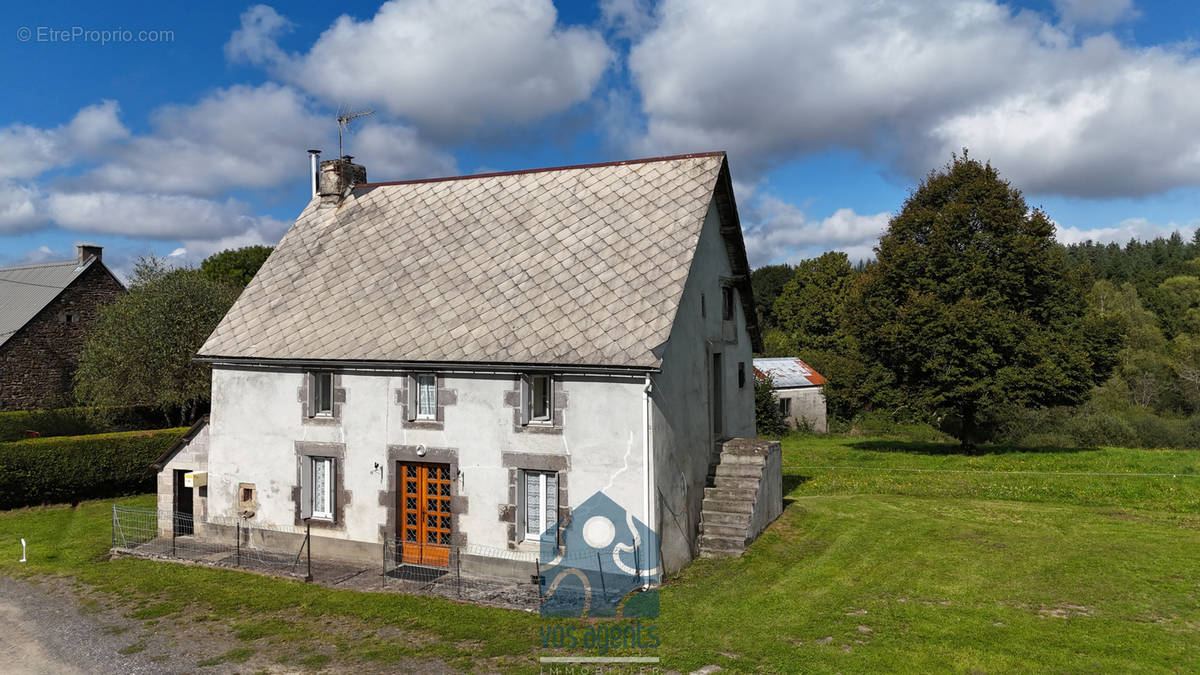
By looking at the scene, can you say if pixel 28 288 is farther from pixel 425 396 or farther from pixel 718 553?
pixel 718 553

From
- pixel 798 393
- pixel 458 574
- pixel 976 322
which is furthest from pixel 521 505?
pixel 798 393

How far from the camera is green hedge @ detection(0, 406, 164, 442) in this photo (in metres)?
32.3

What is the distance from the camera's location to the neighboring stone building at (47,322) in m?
36.0

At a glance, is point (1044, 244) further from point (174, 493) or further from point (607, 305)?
point (174, 493)

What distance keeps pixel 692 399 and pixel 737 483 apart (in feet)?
8.71

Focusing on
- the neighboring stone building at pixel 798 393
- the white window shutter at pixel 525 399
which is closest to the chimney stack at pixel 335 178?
the white window shutter at pixel 525 399

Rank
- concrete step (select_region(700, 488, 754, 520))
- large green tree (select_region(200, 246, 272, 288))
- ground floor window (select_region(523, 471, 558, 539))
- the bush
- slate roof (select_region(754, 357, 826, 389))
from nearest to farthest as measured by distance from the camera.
Answer: ground floor window (select_region(523, 471, 558, 539)) < concrete step (select_region(700, 488, 754, 520)) < the bush < slate roof (select_region(754, 357, 826, 389)) < large green tree (select_region(200, 246, 272, 288))

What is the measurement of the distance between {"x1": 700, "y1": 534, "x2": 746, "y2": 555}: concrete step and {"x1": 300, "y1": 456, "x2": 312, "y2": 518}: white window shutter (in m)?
9.71

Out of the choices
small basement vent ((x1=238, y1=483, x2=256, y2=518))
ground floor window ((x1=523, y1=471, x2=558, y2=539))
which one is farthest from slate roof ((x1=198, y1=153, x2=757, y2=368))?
small basement vent ((x1=238, y1=483, x2=256, y2=518))

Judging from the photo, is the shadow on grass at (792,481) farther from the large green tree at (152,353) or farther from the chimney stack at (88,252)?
the chimney stack at (88,252)

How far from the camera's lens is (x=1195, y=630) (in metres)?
12.5

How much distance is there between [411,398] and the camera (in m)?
17.5

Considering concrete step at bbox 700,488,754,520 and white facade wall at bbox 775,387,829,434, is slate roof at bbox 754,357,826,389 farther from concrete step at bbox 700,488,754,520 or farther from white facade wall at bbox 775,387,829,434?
concrete step at bbox 700,488,754,520

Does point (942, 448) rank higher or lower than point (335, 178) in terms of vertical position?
lower
